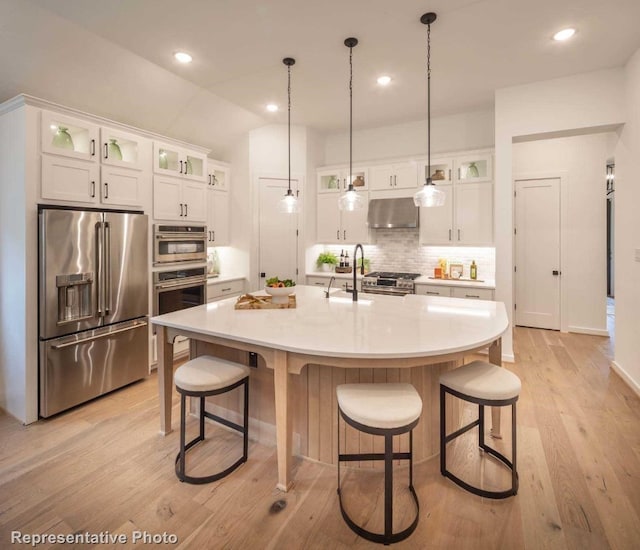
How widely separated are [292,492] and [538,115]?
4.31m

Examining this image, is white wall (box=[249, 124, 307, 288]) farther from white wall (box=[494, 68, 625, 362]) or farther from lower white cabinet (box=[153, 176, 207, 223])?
white wall (box=[494, 68, 625, 362])

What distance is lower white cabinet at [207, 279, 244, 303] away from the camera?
4555 mm

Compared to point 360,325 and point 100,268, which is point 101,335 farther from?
point 360,325

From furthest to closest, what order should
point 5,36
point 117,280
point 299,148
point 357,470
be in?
point 299,148
point 117,280
point 5,36
point 357,470

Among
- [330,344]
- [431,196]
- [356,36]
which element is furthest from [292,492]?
[356,36]

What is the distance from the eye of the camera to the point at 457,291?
4387 mm

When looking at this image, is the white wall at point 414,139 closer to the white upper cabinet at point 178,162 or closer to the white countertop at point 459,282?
the white countertop at point 459,282

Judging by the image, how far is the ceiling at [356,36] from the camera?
2.61 m

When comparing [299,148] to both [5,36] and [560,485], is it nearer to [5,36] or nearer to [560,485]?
[5,36]

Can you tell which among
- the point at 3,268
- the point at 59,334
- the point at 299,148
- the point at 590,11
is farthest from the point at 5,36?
the point at 590,11

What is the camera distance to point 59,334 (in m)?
2.85

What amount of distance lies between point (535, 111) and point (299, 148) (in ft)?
9.87

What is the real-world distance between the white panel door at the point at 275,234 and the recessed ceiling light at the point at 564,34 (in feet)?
10.9

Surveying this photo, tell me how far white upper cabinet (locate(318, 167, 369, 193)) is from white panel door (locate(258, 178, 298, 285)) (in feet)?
1.60
